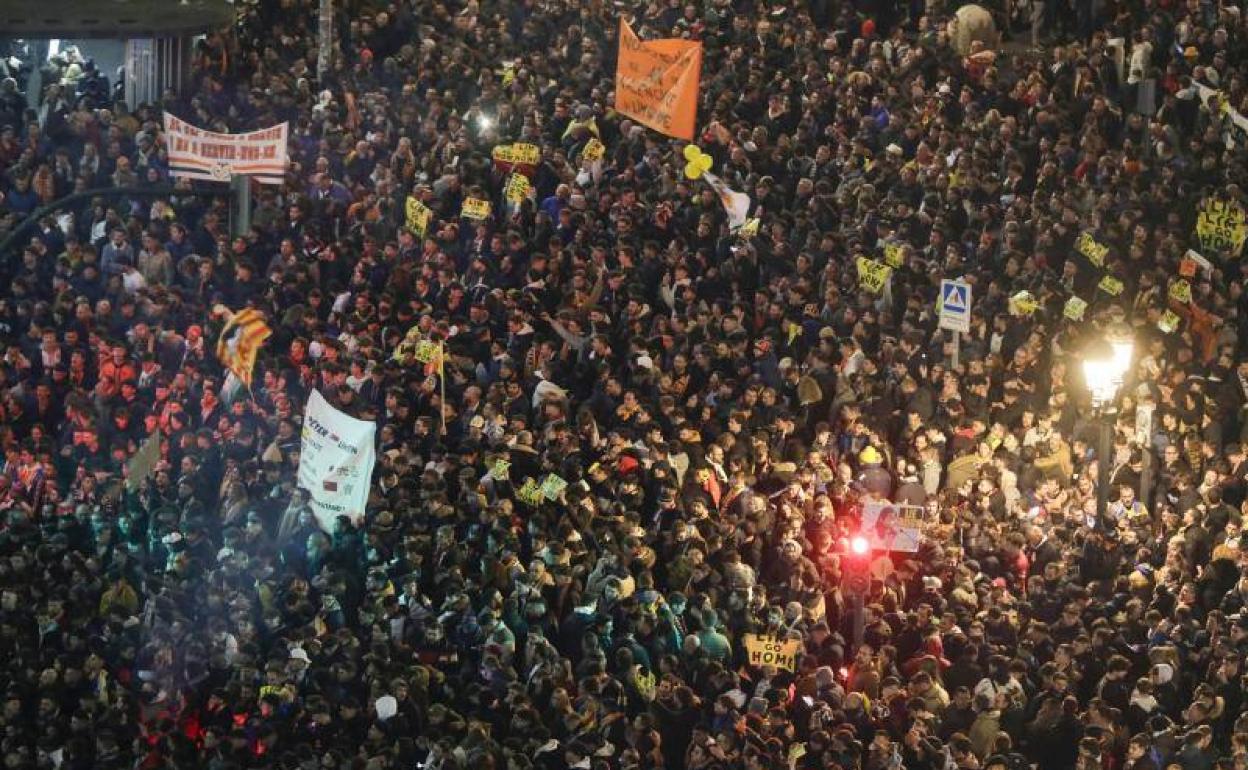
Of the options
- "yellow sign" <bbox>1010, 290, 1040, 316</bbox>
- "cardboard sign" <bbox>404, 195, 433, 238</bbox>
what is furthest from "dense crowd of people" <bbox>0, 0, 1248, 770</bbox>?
"cardboard sign" <bbox>404, 195, 433, 238</bbox>

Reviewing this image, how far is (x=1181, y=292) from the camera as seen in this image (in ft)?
104

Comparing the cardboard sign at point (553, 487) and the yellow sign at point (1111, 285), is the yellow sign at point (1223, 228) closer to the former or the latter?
the yellow sign at point (1111, 285)

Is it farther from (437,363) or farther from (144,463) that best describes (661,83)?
(144,463)

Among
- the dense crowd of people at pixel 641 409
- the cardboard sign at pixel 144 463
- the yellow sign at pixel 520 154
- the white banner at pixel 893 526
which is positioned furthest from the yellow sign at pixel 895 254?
the cardboard sign at pixel 144 463

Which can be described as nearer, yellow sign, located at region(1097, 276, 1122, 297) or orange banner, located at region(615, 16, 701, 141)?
yellow sign, located at region(1097, 276, 1122, 297)

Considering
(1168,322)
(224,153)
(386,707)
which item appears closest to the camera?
(386,707)

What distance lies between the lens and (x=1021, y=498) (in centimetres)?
2950

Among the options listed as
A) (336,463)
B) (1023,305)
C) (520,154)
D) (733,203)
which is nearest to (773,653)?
(336,463)

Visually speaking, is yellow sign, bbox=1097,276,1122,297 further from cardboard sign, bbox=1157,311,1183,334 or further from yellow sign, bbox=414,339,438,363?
yellow sign, bbox=414,339,438,363

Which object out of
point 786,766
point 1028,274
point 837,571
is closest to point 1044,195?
point 1028,274

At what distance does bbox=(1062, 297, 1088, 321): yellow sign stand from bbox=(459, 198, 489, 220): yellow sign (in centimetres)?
610

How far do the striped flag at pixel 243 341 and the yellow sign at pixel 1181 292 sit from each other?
882 cm

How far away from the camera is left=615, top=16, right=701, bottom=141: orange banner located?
115 ft

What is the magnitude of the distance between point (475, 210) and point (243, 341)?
3.84 metres
